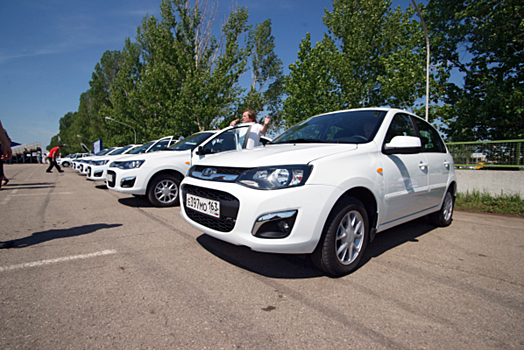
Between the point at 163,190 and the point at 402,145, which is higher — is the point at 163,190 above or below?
below

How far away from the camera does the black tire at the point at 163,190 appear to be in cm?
598

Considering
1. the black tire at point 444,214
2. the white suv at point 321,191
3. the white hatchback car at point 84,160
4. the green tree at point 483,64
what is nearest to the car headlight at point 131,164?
the white suv at point 321,191

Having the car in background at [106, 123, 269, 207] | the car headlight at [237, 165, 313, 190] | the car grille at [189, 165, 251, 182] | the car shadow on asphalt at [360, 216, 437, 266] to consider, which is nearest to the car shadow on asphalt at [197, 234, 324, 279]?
the car shadow on asphalt at [360, 216, 437, 266]

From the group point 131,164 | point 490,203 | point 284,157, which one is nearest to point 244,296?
point 284,157

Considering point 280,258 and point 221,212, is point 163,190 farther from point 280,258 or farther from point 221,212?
point 221,212

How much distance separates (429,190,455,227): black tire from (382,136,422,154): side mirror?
5.87 ft

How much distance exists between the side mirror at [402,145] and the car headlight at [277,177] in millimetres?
1117

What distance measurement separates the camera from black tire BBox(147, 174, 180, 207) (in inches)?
236

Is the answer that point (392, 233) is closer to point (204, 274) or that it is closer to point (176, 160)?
point (204, 274)

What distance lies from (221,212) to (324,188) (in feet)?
2.89

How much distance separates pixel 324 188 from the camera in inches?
92.8

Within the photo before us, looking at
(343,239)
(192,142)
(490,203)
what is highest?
(192,142)

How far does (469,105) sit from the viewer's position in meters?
13.3

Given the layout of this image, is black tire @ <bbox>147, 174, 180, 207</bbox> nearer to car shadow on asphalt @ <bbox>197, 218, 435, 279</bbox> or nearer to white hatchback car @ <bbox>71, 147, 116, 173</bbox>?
car shadow on asphalt @ <bbox>197, 218, 435, 279</bbox>
